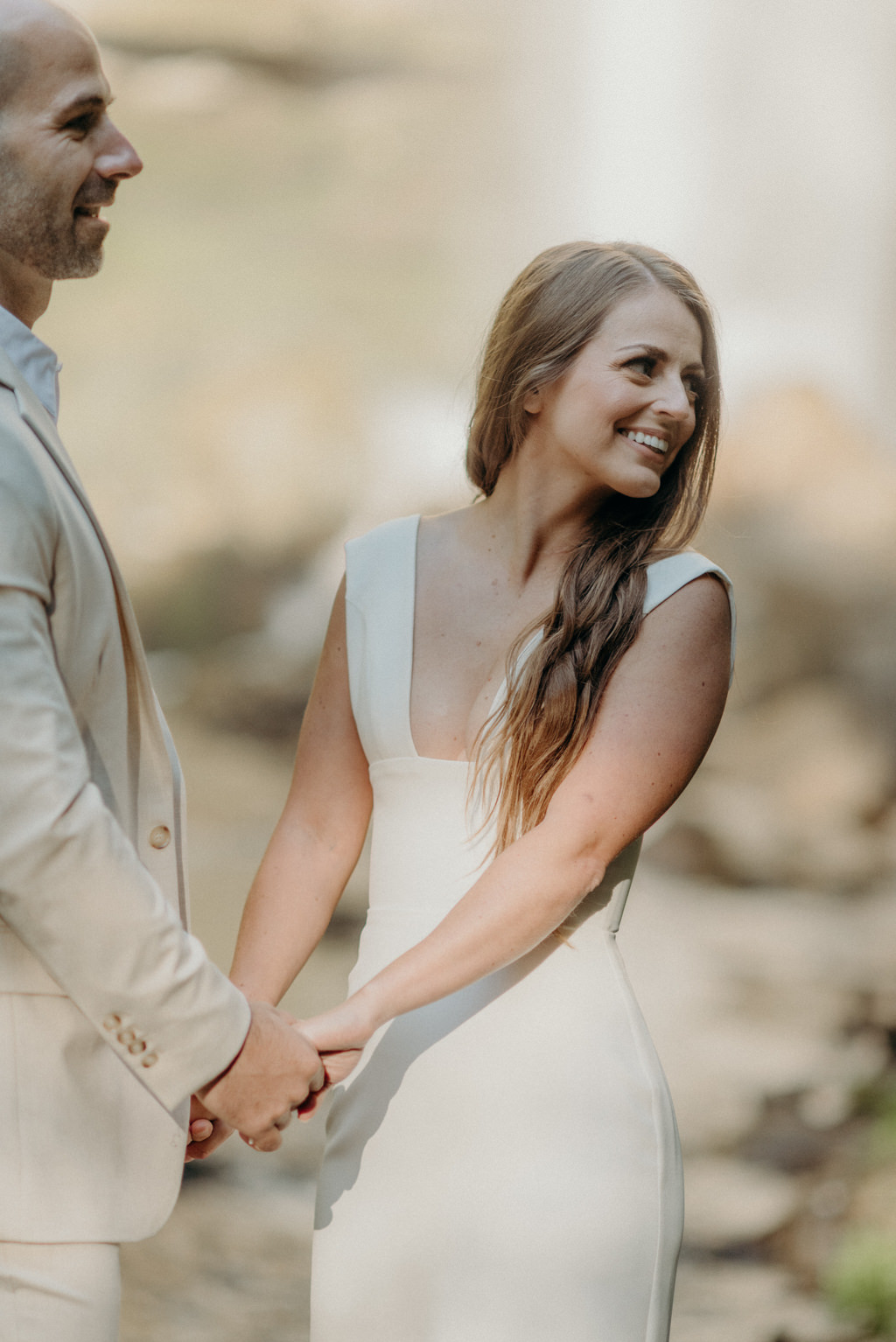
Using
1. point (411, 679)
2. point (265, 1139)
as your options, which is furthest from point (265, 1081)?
point (411, 679)

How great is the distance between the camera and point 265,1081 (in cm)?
141

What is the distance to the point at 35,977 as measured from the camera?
1.28 metres

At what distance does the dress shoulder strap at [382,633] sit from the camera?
1.66 m

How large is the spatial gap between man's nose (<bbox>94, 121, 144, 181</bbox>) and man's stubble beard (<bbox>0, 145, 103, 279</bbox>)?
0.20 feet

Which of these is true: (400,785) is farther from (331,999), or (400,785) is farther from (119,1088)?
(331,999)

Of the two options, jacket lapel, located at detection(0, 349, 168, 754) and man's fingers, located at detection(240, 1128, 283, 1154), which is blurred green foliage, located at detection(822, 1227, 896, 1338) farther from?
jacket lapel, located at detection(0, 349, 168, 754)

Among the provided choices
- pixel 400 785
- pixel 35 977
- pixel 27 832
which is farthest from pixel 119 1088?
pixel 400 785

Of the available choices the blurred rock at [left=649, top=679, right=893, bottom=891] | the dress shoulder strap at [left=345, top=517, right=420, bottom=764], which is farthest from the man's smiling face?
the blurred rock at [left=649, top=679, right=893, bottom=891]

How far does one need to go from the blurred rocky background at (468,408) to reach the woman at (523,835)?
255cm

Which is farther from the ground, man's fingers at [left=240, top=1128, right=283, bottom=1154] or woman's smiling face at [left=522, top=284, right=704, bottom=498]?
woman's smiling face at [left=522, top=284, right=704, bottom=498]

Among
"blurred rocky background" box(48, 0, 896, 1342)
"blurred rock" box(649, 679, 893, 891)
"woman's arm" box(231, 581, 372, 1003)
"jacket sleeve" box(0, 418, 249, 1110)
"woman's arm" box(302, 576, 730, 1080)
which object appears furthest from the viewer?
"blurred rock" box(649, 679, 893, 891)

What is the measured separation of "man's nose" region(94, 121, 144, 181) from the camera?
1.42 m

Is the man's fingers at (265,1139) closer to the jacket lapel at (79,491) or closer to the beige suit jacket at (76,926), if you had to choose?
the beige suit jacket at (76,926)

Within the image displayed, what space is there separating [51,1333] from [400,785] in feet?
2.24
